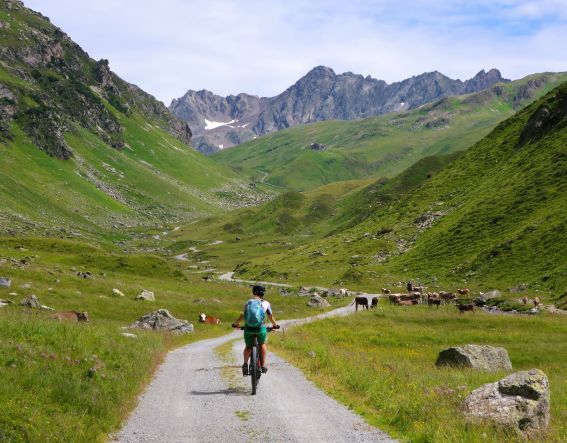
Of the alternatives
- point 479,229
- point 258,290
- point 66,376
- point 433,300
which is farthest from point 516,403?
point 479,229

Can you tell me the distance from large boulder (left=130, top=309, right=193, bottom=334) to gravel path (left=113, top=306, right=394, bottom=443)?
25.0m

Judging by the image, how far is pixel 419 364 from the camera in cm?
3409

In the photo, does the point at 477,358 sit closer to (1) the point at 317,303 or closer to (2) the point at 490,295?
(2) the point at 490,295

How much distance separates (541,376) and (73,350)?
17.2 m

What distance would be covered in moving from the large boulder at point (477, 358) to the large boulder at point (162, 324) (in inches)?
1041

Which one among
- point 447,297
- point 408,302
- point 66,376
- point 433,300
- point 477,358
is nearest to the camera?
point 66,376

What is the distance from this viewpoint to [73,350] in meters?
20.9

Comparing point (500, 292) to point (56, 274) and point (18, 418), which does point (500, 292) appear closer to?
point (56, 274)

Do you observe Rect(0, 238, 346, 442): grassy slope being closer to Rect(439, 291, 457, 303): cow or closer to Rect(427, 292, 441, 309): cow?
Rect(427, 292, 441, 309): cow

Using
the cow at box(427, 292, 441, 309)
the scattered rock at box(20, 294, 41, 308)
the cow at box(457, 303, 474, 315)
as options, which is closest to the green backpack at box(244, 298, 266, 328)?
the scattered rock at box(20, 294, 41, 308)

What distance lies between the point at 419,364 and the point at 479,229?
75.6 m

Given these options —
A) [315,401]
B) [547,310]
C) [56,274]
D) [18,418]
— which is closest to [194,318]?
[56,274]

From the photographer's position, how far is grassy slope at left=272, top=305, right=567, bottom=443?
1468 centimetres

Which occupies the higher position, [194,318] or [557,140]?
[557,140]
